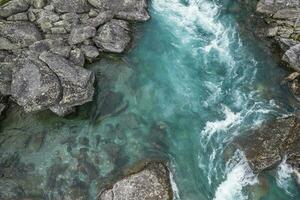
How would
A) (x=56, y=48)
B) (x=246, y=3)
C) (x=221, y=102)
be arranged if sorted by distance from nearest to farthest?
(x=221, y=102) < (x=56, y=48) < (x=246, y=3)

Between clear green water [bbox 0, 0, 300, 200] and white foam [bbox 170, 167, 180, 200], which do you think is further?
clear green water [bbox 0, 0, 300, 200]

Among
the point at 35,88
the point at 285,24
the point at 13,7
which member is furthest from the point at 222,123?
the point at 13,7

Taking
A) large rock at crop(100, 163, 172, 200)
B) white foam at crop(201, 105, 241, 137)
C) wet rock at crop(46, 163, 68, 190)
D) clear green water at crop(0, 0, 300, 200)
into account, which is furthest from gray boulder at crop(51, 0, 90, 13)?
large rock at crop(100, 163, 172, 200)

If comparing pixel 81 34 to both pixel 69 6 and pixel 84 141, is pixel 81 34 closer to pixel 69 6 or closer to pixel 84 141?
pixel 69 6

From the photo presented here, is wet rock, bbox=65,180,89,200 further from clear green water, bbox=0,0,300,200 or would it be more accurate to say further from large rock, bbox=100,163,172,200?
large rock, bbox=100,163,172,200

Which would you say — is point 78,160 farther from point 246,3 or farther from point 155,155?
point 246,3

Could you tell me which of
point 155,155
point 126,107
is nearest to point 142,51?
point 126,107

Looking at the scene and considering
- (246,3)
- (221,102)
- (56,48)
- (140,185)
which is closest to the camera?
(140,185)
